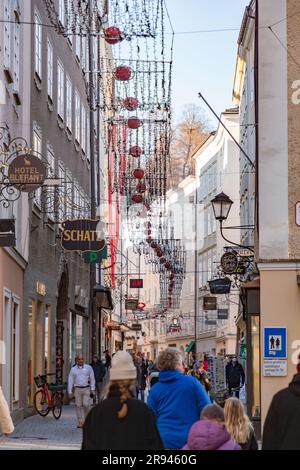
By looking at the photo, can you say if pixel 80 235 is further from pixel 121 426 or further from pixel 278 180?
pixel 121 426

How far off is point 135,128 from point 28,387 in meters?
7.20

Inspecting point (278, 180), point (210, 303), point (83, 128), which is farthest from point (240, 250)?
point (278, 180)

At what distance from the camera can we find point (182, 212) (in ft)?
283

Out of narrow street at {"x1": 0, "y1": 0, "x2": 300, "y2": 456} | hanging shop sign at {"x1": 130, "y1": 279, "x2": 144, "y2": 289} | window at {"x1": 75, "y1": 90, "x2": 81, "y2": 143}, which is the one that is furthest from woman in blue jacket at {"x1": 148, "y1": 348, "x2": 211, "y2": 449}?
hanging shop sign at {"x1": 130, "y1": 279, "x2": 144, "y2": 289}

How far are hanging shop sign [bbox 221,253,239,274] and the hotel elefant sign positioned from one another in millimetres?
4449

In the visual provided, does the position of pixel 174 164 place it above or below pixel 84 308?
above

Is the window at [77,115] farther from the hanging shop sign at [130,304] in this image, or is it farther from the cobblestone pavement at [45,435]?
the hanging shop sign at [130,304]

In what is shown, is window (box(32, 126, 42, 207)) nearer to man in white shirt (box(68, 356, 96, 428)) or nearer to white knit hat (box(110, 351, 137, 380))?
man in white shirt (box(68, 356, 96, 428))

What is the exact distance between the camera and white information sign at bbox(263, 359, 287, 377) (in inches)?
805

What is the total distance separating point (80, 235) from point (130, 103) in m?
3.39

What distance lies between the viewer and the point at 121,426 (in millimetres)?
7234

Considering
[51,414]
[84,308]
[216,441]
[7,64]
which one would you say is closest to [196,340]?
[84,308]

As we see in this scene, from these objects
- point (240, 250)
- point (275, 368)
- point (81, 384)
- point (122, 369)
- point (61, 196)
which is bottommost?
point (81, 384)

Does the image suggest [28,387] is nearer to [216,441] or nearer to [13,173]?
[13,173]
